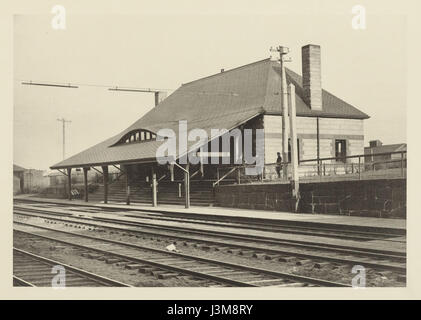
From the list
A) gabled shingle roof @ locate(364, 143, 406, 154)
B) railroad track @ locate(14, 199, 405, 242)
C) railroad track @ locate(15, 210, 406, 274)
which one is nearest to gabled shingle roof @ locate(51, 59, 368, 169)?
railroad track @ locate(14, 199, 405, 242)

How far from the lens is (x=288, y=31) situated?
11312 mm

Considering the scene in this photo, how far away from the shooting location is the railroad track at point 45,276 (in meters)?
9.34

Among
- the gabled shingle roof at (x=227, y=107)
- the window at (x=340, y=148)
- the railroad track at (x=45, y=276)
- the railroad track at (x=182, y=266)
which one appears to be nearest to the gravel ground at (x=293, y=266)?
the railroad track at (x=182, y=266)

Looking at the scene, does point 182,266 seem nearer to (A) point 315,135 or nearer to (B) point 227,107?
(A) point 315,135

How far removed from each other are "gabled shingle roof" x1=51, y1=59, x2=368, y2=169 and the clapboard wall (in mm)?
408

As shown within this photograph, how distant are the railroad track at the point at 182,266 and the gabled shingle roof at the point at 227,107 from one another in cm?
1178

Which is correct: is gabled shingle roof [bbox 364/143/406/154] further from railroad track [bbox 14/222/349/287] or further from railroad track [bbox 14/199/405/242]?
railroad track [bbox 14/222/349/287]

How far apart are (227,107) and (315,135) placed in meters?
5.17

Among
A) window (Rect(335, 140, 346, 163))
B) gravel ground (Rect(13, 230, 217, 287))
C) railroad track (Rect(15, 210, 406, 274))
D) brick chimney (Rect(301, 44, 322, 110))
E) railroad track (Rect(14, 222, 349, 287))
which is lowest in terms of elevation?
gravel ground (Rect(13, 230, 217, 287))

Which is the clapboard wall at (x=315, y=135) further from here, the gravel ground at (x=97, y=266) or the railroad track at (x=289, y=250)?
the gravel ground at (x=97, y=266)

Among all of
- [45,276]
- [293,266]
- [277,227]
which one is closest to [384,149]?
[277,227]

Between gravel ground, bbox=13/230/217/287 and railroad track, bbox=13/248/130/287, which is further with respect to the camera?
gravel ground, bbox=13/230/217/287

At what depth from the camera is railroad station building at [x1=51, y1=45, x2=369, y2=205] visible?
27484 millimetres
